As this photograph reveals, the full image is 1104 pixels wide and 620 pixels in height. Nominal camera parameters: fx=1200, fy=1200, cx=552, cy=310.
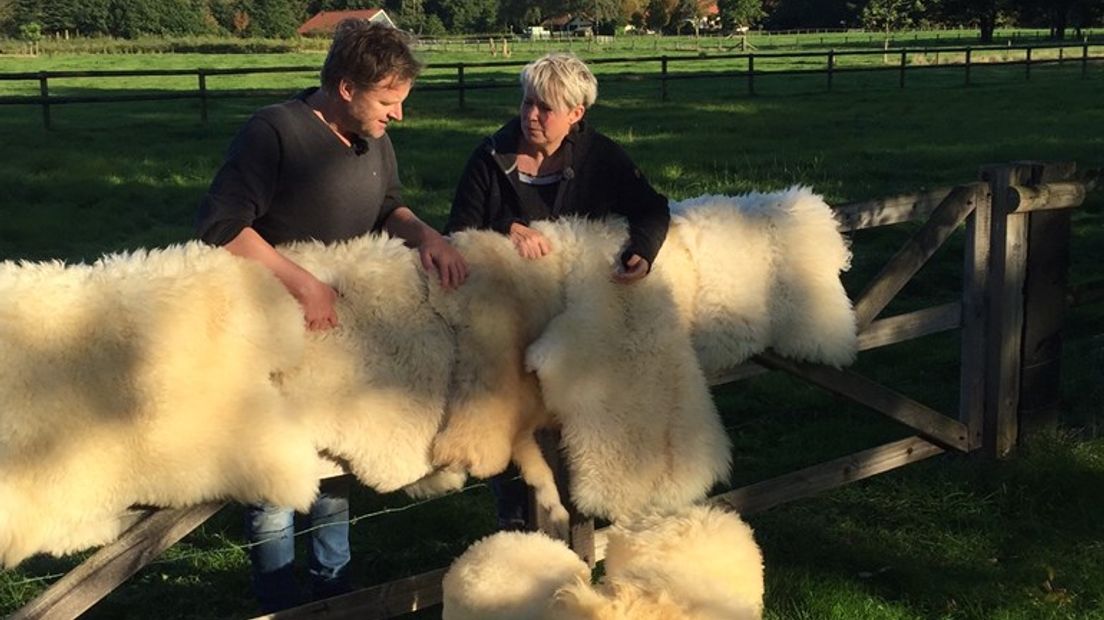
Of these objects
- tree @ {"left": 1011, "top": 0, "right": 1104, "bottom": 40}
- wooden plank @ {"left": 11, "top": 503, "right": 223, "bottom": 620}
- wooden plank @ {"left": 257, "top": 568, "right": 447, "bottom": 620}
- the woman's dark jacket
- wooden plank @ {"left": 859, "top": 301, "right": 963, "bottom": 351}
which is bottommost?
wooden plank @ {"left": 257, "top": 568, "right": 447, "bottom": 620}

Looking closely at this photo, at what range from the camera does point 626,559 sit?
106 inches

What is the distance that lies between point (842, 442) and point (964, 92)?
22.3 metres

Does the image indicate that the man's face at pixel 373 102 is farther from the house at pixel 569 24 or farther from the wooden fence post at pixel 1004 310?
the house at pixel 569 24

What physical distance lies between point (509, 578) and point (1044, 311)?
3349 millimetres

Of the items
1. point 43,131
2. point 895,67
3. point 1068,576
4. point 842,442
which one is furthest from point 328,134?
point 895,67

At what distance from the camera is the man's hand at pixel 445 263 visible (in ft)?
10.1

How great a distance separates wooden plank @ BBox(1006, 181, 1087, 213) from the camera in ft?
15.7

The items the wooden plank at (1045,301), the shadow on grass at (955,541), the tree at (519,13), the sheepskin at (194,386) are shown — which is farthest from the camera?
the tree at (519,13)

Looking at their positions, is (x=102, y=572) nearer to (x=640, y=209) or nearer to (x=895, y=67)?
(x=640, y=209)

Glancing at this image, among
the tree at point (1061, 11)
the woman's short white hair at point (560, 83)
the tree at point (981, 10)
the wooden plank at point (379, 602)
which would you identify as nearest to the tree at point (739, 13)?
the tree at point (981, 10)

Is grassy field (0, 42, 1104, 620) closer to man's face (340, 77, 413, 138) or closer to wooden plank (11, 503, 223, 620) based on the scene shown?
wooden plank (11, 503, 223, 620)

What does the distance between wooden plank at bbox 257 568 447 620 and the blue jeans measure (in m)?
0.09

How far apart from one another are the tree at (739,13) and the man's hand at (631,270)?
9547 centimetres

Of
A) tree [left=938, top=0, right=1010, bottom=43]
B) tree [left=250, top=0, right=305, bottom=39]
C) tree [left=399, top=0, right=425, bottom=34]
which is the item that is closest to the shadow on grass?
tree [left=938, top=0, right=1010, bottom=43]
